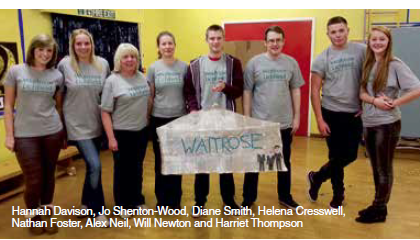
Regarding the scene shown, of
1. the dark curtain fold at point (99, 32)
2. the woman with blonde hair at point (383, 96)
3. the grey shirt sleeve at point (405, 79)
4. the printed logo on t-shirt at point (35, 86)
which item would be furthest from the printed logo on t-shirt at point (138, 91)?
the dark curtain fold at point (99, 32)

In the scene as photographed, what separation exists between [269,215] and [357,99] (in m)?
1.10

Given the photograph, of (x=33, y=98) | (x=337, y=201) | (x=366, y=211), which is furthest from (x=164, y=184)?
(x=366, y=211)

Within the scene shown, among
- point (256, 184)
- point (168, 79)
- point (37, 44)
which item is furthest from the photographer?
point (256, 184)

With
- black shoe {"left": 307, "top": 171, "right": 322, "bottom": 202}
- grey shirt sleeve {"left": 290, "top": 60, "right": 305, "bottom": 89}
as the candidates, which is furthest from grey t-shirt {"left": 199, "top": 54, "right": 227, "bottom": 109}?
black shoe {"left": 307, "top": 171, "right": 322, "bottom": 202}

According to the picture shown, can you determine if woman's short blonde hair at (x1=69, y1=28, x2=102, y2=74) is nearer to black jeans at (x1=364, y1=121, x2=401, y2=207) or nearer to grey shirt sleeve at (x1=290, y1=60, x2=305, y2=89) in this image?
grey shirt sleeve at (x1=290, y1=60, x2=305, y2=89)

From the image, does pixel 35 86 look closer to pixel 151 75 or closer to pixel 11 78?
pixel 11 78

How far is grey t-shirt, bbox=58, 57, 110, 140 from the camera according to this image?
2.56m

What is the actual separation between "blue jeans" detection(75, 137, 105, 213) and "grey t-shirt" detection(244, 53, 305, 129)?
3.91 feet

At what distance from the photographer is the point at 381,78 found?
247 cm

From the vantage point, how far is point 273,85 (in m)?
2.64

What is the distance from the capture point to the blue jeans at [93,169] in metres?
2.67

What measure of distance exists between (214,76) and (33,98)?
1.20 meters

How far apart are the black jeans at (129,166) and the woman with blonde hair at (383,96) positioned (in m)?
1.61

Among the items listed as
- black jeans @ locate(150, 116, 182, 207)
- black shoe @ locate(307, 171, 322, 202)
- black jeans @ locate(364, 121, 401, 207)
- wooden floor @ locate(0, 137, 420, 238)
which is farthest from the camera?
black shoe @ locate(307, 171, 322, 202)
